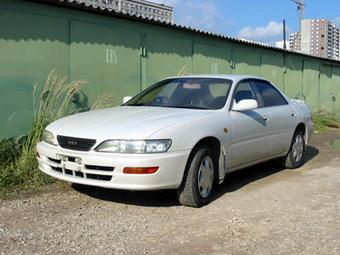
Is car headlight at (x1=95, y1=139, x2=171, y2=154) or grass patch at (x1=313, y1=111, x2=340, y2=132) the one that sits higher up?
car headlight at (x1=95, y1=139, x2=171, y2=154)

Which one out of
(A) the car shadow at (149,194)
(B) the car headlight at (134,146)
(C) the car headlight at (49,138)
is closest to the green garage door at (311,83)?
(A) the car shadow at (149,194)


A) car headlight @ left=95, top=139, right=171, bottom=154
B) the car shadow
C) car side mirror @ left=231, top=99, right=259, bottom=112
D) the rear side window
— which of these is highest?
the rear side window

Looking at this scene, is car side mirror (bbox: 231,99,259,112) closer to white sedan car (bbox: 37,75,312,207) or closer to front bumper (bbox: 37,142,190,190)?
white sedan car (bbox: 37,75,312,207)

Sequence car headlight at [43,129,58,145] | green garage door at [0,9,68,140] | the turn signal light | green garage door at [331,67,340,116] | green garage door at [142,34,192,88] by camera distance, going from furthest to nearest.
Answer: green garage door at [331,67,340,116], green garage door at [142,34,192,88], green garage door at [0,9,68,140], car headlight at [43,129,58,145], the turn signal light

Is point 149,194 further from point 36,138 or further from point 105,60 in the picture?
point 105,60

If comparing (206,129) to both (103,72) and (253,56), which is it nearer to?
(103,72)

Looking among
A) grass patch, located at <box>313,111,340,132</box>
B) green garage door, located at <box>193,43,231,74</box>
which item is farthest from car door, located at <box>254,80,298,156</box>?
grass patch, located at <box>313,111,340,132</box>

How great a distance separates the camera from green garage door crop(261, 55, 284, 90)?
51.2ft

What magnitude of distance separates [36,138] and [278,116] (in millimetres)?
3558

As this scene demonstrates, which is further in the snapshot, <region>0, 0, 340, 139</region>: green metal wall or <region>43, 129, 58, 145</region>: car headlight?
<region>0, 0, 340, 139</region>: green metal wall

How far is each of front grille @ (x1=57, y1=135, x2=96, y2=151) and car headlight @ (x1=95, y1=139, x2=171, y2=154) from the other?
0.12 meters

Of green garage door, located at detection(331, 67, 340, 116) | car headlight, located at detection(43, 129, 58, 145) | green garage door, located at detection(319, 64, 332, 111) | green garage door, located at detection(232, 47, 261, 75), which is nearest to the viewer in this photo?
car headlight, located at detection(43, 129, 58, 145)

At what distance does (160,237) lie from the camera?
15.9 feet

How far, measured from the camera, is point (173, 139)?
18.0ft
